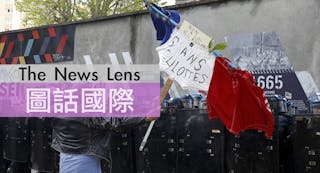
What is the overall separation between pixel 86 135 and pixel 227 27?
13.6 ft

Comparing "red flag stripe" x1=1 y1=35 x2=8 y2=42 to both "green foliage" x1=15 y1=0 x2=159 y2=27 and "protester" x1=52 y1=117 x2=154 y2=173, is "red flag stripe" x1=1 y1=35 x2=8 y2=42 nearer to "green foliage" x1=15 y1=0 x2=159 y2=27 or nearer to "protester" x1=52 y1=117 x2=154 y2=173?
"green foliage" x1=15 y1=0 x2=159 y2=27

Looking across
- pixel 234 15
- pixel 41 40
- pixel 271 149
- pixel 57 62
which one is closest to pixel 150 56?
pixel 234 15

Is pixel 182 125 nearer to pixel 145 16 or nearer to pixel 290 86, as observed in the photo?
pixel 290 86

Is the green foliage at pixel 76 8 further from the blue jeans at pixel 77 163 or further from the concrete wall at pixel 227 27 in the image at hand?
the blue jeans at pixel 77 163

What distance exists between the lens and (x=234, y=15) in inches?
308

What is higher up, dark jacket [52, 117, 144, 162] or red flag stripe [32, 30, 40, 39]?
red flag stripe [32, 30, 40, 39]

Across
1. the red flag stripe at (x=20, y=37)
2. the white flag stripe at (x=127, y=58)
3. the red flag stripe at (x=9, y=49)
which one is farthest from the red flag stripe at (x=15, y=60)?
the white flag stripe at (x=127, y=58)

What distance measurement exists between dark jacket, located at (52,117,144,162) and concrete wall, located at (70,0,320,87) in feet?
12.1

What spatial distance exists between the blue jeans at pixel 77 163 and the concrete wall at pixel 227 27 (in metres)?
3.96

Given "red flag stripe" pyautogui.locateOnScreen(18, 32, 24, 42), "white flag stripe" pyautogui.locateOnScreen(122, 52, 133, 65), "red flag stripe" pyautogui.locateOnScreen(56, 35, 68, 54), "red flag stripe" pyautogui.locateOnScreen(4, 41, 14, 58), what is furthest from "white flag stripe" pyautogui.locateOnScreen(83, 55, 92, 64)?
"red flag stripe" pyautogui.locateOnScreen(4, 41, 14, 58)

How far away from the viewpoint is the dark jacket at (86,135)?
4.42 metres

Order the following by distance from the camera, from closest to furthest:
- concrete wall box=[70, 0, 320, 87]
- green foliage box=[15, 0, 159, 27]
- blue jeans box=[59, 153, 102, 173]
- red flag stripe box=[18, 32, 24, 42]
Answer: blue jeans box=[59, 153, 102, 173] → concrete wall box=[70, 0, 320, 87] → red flag stripe box=[18, 32, 24, 42] → green foliage box=[15, 0, 159, 27]

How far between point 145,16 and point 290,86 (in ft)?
10.8

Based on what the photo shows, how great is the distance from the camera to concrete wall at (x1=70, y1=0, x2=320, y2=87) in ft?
23.2
